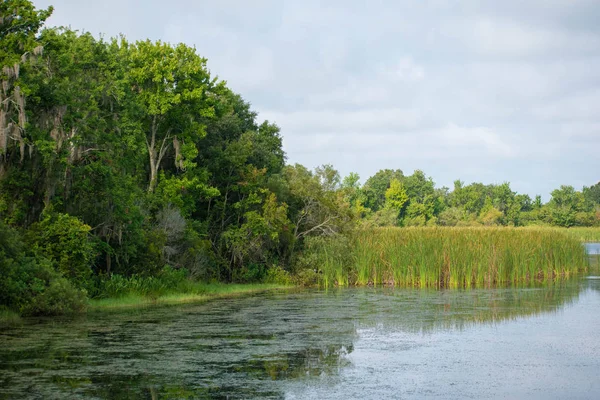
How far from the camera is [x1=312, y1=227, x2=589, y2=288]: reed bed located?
99.6ft

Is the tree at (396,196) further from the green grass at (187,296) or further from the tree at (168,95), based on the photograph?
the tree at (168,95)

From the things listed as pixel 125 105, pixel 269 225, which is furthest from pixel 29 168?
pixel 269 225

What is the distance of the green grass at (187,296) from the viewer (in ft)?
70.0

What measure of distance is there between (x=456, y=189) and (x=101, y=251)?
272 ft

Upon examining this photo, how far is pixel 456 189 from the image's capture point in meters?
101

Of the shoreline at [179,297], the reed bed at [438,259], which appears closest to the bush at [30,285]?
the shoreline at [179,297]

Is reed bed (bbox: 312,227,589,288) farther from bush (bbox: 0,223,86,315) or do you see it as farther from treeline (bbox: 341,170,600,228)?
treeline (bbox: 341,170,600,228)

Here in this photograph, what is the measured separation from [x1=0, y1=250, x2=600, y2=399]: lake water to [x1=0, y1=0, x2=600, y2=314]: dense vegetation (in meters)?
2.46

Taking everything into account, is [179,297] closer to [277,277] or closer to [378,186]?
[277,277]

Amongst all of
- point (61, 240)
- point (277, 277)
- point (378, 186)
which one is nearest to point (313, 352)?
point (61, 240)

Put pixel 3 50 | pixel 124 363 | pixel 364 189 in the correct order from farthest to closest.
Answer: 1. pixel 364 189
2. pixel 3 50
3. pixel 124 363

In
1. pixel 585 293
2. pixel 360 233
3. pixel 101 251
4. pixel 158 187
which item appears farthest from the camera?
pixel 360 233

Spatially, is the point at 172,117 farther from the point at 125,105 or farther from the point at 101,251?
the point at 101,251

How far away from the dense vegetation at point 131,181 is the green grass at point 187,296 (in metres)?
0.37
